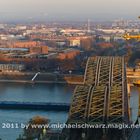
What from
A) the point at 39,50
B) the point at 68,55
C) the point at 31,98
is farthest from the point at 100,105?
the point at 39,50

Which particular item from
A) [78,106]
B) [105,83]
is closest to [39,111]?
[105,83]

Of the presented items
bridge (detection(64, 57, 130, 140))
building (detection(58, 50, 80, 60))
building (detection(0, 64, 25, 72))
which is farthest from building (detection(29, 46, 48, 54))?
bridge (detection(64, 57, 130, 140))

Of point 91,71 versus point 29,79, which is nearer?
point 91,71

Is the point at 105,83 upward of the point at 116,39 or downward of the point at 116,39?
upward

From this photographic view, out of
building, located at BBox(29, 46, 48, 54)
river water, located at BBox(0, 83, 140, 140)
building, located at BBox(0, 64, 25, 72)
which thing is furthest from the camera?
building, located at BBox(29, 46, 48, 54)

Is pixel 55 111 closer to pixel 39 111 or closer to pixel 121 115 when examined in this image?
pixel 39 111

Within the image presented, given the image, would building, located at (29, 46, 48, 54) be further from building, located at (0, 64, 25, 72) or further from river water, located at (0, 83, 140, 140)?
river water, located at (0, 83, 140, 140)

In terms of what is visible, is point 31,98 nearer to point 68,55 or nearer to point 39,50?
point 68,55
